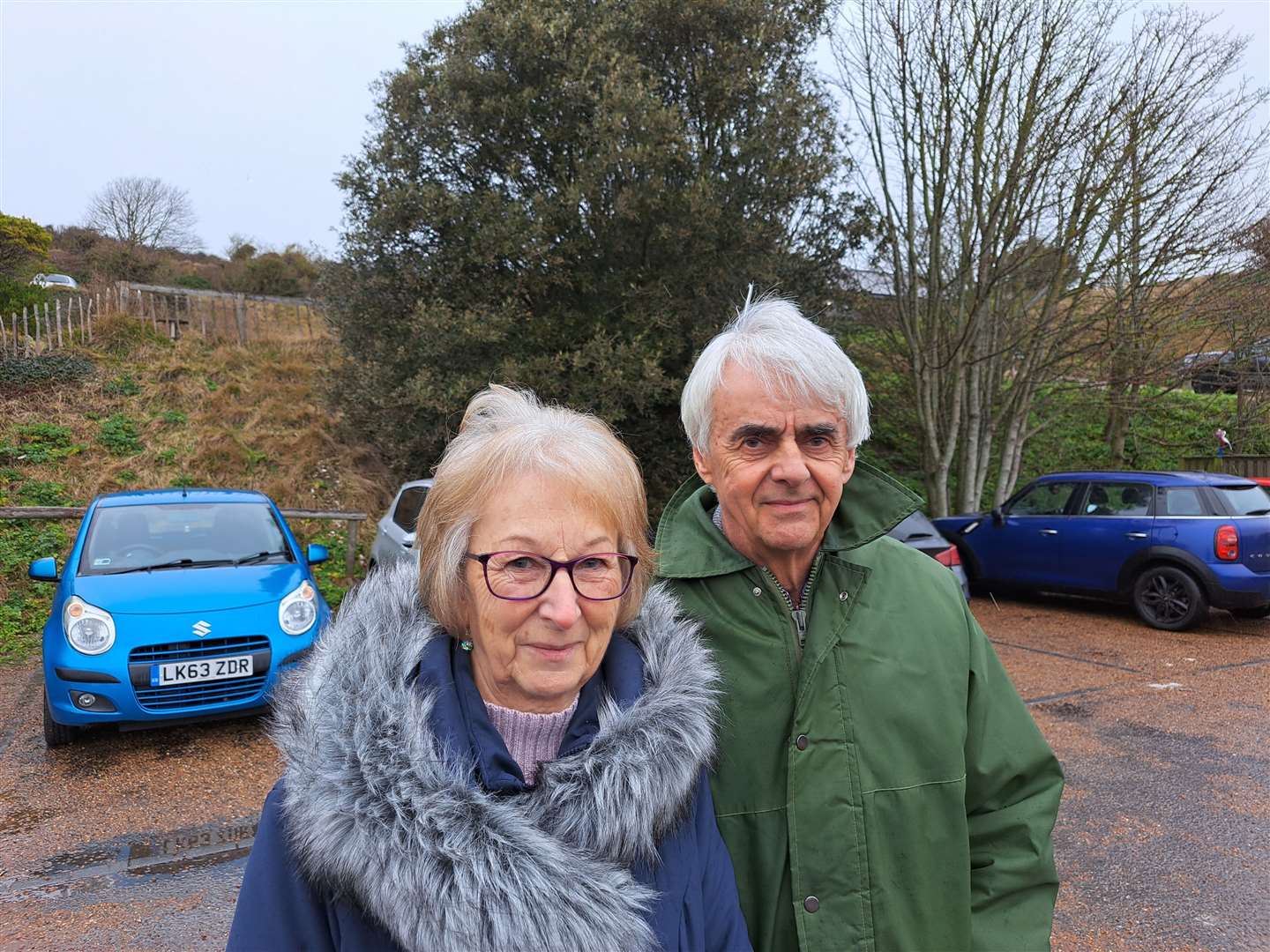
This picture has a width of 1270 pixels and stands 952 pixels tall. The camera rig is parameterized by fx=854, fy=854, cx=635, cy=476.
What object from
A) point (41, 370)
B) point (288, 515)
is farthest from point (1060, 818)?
point (41, 370)

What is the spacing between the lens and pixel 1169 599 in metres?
8.84

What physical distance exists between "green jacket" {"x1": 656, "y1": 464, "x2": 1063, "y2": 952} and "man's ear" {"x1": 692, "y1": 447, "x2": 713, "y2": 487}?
116 mm

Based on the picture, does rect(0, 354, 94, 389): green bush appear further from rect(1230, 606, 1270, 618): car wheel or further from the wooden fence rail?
rect(1230, 606, 1270, 618): car wheel

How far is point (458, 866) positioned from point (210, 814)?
4.07 metres

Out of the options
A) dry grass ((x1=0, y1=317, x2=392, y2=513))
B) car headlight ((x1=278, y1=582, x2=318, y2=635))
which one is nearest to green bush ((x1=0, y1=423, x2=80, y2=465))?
dry grass ((x1=0, y1=317, x2=392, y2=513))

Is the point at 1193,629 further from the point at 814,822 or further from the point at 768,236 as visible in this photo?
the point at 814,822

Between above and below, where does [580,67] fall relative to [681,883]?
above

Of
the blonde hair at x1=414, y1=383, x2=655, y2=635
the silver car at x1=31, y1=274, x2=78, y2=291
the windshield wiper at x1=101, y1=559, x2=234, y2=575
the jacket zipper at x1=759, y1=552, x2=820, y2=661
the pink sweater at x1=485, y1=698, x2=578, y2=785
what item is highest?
the silver car at x1=31, y1=274, x2=78, y2=291

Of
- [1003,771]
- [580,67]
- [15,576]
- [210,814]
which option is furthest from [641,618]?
[15,576]

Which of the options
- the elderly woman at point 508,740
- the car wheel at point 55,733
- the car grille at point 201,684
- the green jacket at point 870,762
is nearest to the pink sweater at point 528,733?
the elderly woman at point 508,740

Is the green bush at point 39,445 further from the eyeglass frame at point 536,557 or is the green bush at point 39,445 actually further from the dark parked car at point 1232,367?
the dark parked car at point 1232,367

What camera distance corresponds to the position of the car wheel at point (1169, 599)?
340 inches

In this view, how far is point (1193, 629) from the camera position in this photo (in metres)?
8.91

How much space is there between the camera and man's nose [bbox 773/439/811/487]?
163cm
